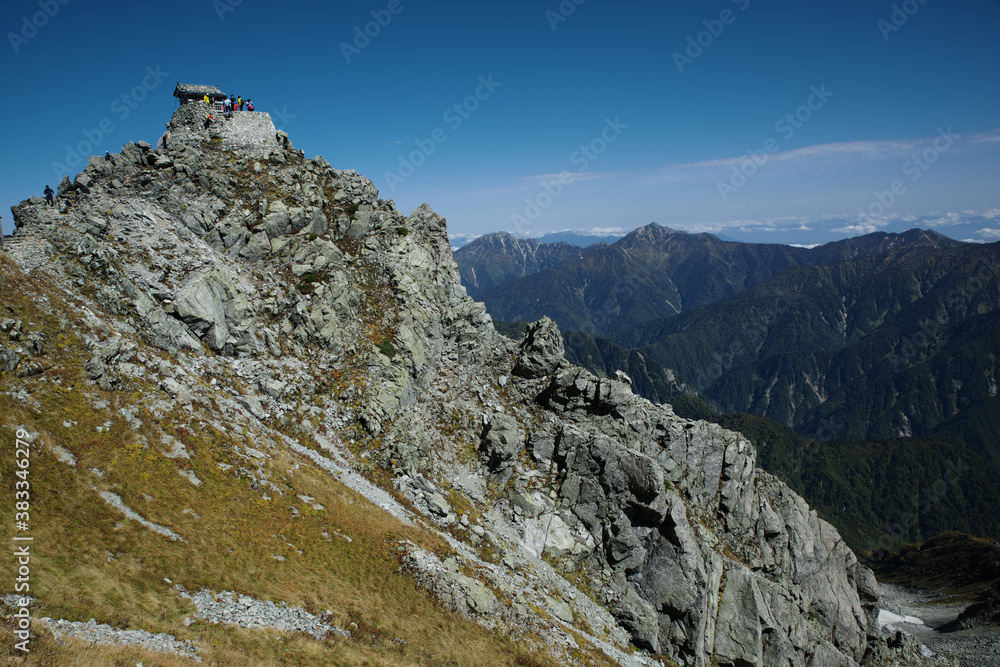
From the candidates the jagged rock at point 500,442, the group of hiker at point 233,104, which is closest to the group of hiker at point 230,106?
the group of hiker at point 233,104

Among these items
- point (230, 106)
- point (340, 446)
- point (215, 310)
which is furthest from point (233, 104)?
point (340, 446)

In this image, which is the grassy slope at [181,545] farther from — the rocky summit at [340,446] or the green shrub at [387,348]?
the green shrub at [387,348]

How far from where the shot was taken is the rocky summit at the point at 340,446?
2208 centimetres

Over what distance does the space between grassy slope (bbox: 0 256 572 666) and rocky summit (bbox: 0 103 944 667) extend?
0.50 feet

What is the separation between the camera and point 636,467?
42344 mm

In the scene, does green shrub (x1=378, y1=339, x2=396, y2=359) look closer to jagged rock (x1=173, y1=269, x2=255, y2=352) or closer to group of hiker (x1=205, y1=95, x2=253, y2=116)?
jagged rock (x1=173, y1=269, x2=255, y2=352)

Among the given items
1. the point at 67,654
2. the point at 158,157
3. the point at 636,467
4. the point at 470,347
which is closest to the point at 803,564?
the point at 636,467

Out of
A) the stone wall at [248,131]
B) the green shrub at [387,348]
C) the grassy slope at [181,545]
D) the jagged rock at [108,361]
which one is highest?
the stone wall at [248,131]

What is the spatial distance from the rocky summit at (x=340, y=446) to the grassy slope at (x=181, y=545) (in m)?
0.15

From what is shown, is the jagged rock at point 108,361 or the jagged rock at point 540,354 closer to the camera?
the jagged rock at point 108,361

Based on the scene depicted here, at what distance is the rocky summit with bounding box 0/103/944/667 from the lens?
22.1 metres

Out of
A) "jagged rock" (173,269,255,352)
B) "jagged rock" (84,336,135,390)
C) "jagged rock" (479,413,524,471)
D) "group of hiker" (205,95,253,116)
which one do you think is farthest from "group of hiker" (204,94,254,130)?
"jagged rock" (479,413,524,471)

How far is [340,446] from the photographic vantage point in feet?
121

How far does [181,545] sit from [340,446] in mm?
15871
